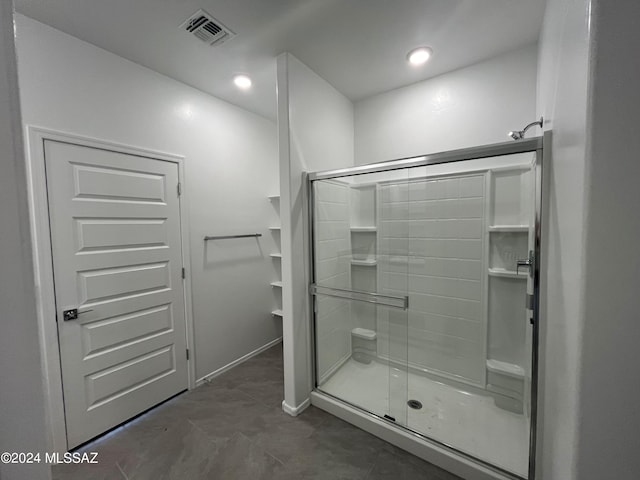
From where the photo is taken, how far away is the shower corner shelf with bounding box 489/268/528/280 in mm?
1835

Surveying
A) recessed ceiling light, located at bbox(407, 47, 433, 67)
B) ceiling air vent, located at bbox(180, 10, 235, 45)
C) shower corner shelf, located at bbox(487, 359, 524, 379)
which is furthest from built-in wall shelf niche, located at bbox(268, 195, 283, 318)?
shower corner shelf, located at bbox(487, 359, 524, 379)

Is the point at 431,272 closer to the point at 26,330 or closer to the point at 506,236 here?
the point at 506,236

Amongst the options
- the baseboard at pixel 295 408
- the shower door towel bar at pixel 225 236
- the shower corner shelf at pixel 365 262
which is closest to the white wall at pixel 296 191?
the baseboard at pixel 295 408

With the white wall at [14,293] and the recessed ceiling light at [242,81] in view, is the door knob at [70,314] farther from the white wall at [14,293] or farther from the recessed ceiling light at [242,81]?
the recessed ceiling light at [242,81]

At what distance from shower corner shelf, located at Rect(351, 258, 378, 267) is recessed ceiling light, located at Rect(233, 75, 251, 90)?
1.84 m

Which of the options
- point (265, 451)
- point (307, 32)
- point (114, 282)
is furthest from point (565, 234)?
point (114, 282)

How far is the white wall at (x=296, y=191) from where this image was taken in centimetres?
187

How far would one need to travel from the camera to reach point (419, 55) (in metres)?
1.86

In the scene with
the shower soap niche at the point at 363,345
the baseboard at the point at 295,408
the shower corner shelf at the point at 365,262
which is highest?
the shower corner shelf at the point at 365,262

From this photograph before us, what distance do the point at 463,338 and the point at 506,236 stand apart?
2.99 feet

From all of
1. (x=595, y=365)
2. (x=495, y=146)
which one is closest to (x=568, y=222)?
(x=595, y=365)

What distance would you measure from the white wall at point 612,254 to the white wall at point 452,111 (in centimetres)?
151

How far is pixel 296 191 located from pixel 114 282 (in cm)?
148

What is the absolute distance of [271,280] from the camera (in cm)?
309
